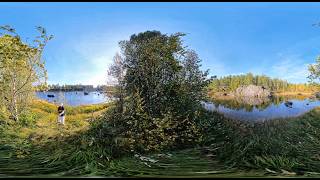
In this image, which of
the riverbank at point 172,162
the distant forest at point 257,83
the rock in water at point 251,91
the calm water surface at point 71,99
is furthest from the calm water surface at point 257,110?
the rock in water at point 251,91

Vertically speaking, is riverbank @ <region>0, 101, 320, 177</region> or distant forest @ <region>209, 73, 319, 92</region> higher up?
distant forest @ <region>209, 73, 319, 92</region>

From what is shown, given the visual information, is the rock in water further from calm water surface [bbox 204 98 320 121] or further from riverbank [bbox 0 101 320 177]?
riverbank [bbox 0 101 320 177]

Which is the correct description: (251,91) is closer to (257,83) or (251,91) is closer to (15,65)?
(257,83)

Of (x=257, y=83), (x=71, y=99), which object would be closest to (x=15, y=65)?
(x=71, y=99)

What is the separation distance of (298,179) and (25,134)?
9481 mm

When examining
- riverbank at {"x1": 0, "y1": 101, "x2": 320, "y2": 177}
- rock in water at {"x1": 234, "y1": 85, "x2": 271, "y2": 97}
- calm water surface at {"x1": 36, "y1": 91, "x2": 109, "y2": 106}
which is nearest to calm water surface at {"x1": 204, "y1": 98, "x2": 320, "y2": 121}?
calm water surface at {"x1": 36, "y1": 91, "x2": 109, "y2": 106}

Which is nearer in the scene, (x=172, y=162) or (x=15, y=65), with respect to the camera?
(x=172, y=162)

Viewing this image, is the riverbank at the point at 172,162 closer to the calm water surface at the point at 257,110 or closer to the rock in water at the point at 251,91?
the calm water surface at the point at 257,110

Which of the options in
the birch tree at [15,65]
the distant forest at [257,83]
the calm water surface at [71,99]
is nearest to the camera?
the birch tree at [15,65]

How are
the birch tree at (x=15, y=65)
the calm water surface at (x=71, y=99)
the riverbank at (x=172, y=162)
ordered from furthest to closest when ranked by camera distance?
1. the calm water surface at (x=71, y=99)
2. the birch tree at (x=15, y=65)
3. the riverbank at (x=172, y=162)

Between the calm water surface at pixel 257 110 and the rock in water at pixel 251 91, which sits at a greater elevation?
the rock in water at pixel 251 91

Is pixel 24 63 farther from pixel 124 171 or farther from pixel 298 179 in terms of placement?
pixel 298 179

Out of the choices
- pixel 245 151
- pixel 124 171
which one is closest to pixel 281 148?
pixel 245 151

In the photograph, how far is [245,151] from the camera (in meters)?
7.10
